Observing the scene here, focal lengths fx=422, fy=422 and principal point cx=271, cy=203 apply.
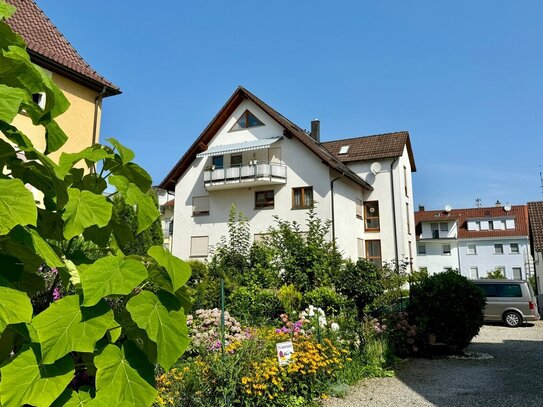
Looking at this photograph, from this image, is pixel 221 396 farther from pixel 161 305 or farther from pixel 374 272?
pixel 374 272

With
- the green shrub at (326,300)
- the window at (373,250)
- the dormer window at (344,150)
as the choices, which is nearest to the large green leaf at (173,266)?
the green shrub at (326,300)

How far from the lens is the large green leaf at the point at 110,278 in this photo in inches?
43.3

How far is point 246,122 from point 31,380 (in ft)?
89.7

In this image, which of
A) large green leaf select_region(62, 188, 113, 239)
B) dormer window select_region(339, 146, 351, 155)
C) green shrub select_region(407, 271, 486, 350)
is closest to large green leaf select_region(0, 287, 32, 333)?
large green leaf select_region(62, 188, 113, 239)

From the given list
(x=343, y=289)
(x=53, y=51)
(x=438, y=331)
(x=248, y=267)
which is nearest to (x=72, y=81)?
(x=53, y=51)

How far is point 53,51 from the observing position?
1352 centimetres

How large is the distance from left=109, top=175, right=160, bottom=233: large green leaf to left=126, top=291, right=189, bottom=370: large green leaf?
27 cm

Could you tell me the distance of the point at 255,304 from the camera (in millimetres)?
12336

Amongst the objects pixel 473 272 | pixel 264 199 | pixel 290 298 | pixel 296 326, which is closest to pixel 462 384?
pixel 296 326

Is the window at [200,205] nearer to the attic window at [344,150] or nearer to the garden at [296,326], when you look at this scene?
the garden at [296,326]

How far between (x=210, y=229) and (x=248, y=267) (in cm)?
1193

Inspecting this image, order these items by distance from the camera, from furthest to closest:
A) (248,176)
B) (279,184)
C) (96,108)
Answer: (279,184) → (248,176) → (96,108)

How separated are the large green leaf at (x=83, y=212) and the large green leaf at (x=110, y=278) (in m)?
0.12

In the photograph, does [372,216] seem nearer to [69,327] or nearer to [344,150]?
[344,150]
